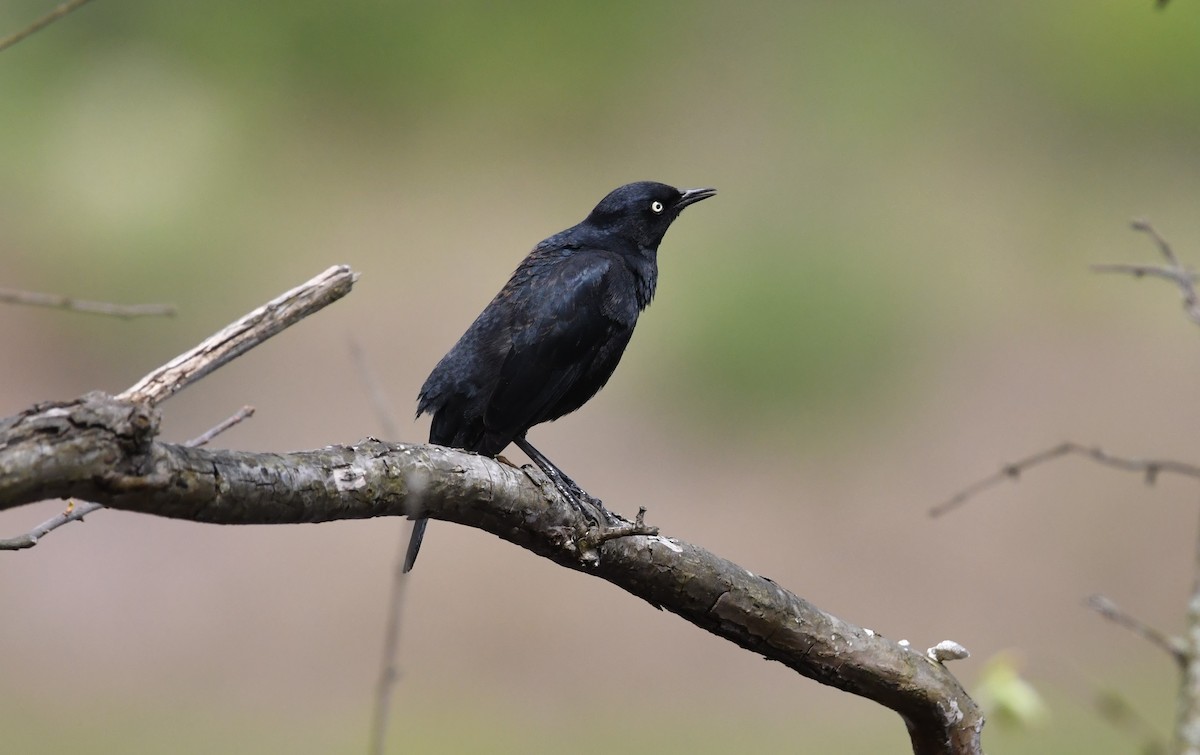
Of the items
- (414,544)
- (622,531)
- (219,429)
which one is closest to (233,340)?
(219,429)

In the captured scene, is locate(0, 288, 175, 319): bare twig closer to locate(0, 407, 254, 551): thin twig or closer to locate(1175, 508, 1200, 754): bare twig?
locate(0, 407, 254, 551): thin twig

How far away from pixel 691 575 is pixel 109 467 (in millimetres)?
1481

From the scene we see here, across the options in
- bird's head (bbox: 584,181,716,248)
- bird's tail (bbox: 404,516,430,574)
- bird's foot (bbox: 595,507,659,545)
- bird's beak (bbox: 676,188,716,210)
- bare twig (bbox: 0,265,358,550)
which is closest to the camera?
bare twig (bbox: 0,265,358,550)

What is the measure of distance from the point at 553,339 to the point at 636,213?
974mm

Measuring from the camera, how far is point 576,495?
333 centimetres

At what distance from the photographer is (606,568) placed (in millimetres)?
2930

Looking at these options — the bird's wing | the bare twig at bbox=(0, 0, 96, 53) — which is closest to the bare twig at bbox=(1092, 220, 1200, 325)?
the bird's wing

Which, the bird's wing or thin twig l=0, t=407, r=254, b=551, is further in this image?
the bird's wing

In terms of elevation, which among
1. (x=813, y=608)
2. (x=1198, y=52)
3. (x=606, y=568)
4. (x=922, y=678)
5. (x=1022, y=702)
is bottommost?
(x=1022, y=702)

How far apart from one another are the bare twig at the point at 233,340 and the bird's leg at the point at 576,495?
712mm

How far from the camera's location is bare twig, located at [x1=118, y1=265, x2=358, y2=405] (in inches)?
104

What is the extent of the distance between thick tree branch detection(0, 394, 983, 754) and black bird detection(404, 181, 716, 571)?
1.05 meters

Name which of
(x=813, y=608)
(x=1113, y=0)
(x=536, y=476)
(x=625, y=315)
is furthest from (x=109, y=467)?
(x=1113, y=0)

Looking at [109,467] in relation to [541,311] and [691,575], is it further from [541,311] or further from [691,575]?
[541,311]
